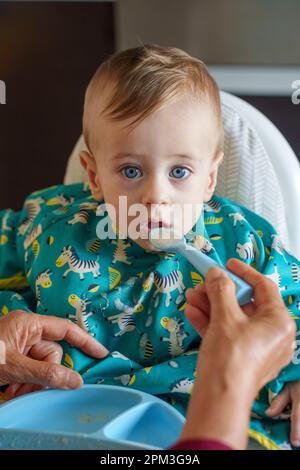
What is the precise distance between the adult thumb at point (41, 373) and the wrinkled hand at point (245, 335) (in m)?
0.24

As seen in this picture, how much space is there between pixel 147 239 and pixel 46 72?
1.26 meters

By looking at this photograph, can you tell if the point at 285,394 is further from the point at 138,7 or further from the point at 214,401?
the point at 138,7

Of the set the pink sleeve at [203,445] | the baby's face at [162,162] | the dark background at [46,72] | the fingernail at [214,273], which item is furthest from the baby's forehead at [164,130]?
the dark background at [46,72]

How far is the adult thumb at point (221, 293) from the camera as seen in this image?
0.67 metres

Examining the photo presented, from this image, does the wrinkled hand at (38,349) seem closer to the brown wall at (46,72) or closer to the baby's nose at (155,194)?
the baby's nose at (155,194)

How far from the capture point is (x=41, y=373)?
0.86 meters

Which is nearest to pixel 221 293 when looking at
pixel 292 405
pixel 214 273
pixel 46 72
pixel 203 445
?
pixel 214 273

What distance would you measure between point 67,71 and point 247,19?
57 centimetres

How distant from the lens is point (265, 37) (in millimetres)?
1750

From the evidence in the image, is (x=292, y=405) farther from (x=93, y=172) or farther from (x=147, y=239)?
(x=93, y=172)

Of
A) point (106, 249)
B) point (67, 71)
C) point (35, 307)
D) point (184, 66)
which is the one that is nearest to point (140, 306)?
point (106, 249)

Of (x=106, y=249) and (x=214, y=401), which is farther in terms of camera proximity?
(x=106, y=249)

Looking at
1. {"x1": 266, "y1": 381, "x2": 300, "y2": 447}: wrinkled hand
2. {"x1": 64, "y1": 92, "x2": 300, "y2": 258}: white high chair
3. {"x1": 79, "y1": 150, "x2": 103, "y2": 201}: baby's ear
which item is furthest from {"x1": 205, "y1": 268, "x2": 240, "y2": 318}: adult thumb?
{"x1": 64, "y1": 92, "x2": 300, "y2": 258}: white high chair

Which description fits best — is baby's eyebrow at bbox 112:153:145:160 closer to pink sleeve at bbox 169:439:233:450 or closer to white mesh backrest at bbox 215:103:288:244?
white mesh backrest at bbox 215:103:288:244
